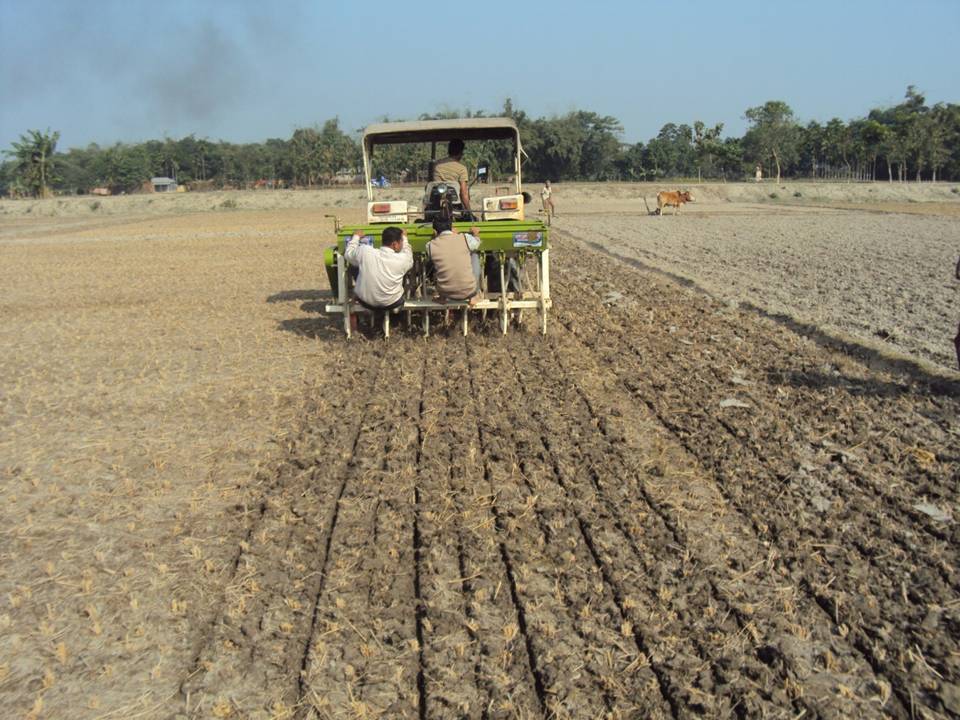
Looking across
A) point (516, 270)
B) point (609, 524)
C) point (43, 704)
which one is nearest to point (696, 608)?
point (609, 524)

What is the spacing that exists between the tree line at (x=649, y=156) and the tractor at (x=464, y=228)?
176ft

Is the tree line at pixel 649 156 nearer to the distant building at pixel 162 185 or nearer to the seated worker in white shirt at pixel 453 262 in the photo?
the distant building at pixel 162 185

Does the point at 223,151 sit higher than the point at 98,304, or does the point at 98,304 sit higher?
the point at 223,151

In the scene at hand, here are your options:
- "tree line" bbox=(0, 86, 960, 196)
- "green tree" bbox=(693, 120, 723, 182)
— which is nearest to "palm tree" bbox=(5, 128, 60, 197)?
"tree line" bbox=(0, 86, 960, 196)

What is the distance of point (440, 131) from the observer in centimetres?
1098

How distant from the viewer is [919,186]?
60.3m

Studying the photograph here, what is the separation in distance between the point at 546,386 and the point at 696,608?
12.5ft

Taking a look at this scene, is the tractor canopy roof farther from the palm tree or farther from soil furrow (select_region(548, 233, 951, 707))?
the palm tree

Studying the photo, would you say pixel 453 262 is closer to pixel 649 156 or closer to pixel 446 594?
pixel 446 594

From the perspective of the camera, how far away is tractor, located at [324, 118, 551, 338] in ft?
31.3

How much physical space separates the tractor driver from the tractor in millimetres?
89

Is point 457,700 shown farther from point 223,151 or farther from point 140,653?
point 223,151

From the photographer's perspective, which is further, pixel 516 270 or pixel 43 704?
pixel 516 270

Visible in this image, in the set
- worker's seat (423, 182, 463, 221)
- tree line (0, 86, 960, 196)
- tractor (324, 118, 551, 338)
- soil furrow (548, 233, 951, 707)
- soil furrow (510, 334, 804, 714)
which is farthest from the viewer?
tree line (0, 86, 960, 196)
